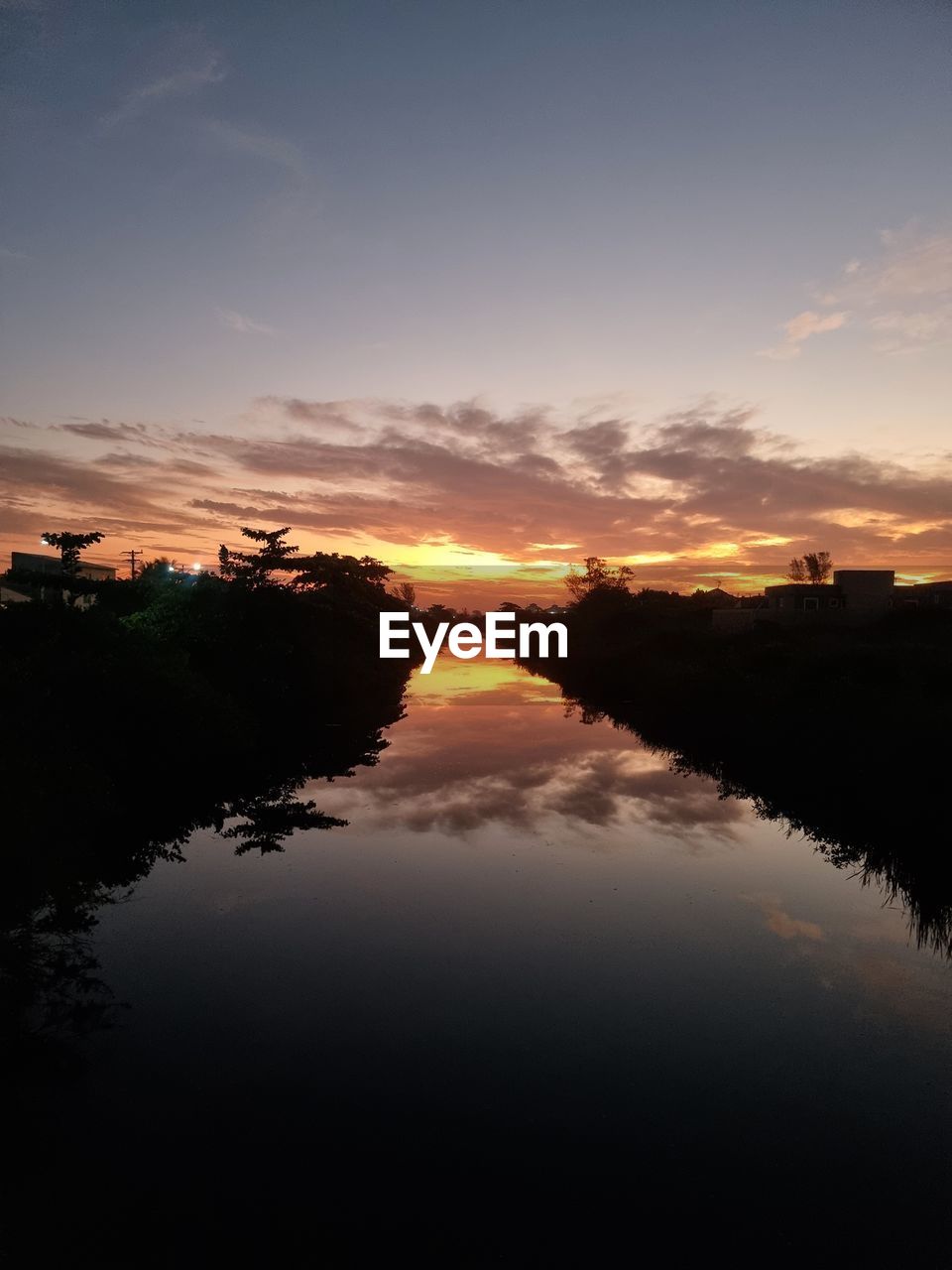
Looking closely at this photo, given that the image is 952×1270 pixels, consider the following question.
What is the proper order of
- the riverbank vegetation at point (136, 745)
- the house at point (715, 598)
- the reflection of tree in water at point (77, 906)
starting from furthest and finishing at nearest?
the house at point (715, 598)
the riverbank vegetation at point (136, 745)
the reflection of tree in water at point (77, 906)

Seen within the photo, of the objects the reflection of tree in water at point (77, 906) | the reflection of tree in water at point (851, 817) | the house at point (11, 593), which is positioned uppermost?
the house at point (11, 593)

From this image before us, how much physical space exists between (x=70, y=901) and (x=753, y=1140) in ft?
33.1

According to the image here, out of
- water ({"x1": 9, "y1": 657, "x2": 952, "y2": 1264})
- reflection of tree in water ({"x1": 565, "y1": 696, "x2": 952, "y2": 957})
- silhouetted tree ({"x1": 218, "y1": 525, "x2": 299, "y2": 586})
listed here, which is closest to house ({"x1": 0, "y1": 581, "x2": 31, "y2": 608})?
silhouetted tree ({"x1": 218, "y1": 525, "x2": 299, "y2": 586})

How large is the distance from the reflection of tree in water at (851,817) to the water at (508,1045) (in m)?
0.54

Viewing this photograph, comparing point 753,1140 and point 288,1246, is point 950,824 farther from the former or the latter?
point 288,1246

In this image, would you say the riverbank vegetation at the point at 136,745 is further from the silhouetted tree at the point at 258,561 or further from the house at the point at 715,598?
the house at the point at 715,598

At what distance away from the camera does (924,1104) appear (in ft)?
23.5

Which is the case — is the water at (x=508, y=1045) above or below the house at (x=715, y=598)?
below

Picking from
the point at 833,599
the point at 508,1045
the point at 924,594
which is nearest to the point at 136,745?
the point at 508,1045

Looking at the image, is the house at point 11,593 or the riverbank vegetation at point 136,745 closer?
the riverbank vegetation at point 136,745

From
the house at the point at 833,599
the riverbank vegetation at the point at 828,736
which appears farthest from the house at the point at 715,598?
the riverbank vegetation at the point at 828,736

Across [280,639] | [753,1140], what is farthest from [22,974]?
[280,639]

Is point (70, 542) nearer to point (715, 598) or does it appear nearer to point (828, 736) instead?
point (828, 736)

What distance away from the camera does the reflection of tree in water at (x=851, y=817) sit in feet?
41.7
